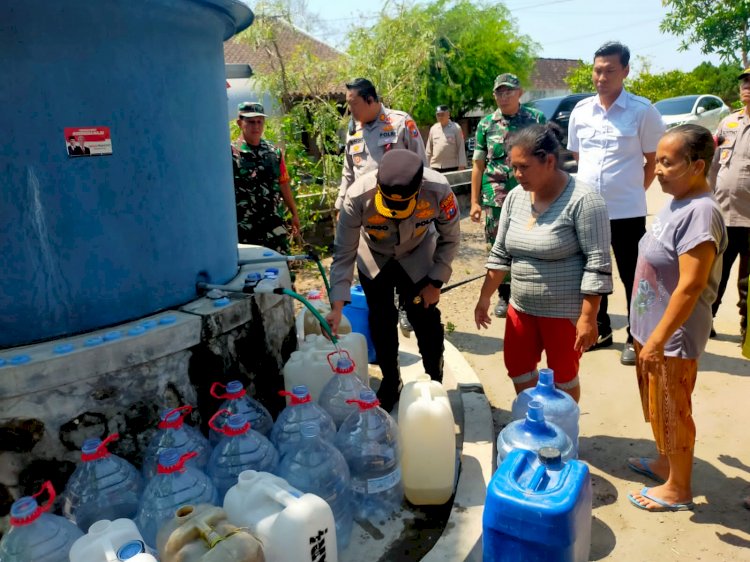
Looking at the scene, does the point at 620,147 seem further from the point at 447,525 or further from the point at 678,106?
the point at 678,106

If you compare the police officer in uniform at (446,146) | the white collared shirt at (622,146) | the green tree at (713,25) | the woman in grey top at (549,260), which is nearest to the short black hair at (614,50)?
the white collared shirt at (622,146)

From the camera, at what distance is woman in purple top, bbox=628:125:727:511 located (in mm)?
2225

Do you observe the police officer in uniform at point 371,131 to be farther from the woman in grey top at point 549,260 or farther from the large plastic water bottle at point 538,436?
the large plastic water bottle at point 538,436

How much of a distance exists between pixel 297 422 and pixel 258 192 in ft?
8.91

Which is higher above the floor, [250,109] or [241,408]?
[250,109]

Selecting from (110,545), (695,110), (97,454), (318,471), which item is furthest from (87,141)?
(695,110)

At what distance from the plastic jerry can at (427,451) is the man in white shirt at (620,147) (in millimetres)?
2134

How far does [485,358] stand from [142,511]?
116 inches

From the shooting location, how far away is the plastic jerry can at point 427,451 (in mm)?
2539

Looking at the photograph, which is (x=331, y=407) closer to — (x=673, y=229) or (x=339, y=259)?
(x=339, y=259)

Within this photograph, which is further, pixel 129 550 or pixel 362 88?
pixel 362 88

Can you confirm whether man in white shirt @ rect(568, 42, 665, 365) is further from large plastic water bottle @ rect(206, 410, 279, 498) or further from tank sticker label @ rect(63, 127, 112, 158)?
tank sticker label @ rect(63, 127, 112, 158)

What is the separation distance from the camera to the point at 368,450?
2.50m

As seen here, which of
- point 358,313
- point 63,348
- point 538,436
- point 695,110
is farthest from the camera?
point 695,110
